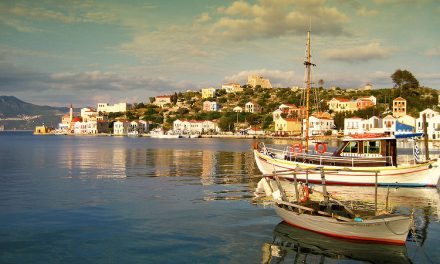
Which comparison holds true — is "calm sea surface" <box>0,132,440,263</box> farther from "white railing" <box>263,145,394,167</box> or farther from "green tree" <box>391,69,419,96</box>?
"green tree" <box>391,69,419,96</box>

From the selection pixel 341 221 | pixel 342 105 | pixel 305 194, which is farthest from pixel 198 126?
pixel 341 221

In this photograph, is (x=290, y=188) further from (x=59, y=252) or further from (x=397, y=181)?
(x=59, y=252)

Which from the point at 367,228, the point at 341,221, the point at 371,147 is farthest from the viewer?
the point at 371,147

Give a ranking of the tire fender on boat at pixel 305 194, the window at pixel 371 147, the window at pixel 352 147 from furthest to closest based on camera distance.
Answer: the window at pixel 352 147 → the window at pixel 371 147 → the tire fender on boat at pixel 305 194

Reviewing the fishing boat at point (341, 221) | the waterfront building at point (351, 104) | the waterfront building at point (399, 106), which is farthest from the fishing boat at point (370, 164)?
the waterfront building at point (351, 104)

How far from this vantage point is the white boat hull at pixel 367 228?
15.4m

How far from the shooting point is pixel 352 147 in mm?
33375

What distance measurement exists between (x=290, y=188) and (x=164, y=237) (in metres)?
14.6

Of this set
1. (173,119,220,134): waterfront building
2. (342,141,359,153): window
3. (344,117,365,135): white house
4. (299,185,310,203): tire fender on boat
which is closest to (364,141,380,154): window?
(342,141,359,153): window

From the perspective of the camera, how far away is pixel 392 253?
15242 mm

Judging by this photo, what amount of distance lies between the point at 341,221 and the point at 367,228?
939 millimetres

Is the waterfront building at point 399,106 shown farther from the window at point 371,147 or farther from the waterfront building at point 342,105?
the window at point 371,147

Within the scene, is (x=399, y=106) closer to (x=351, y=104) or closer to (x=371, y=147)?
(x=351, y=104)

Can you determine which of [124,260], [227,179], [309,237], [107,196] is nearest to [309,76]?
[227,179]
